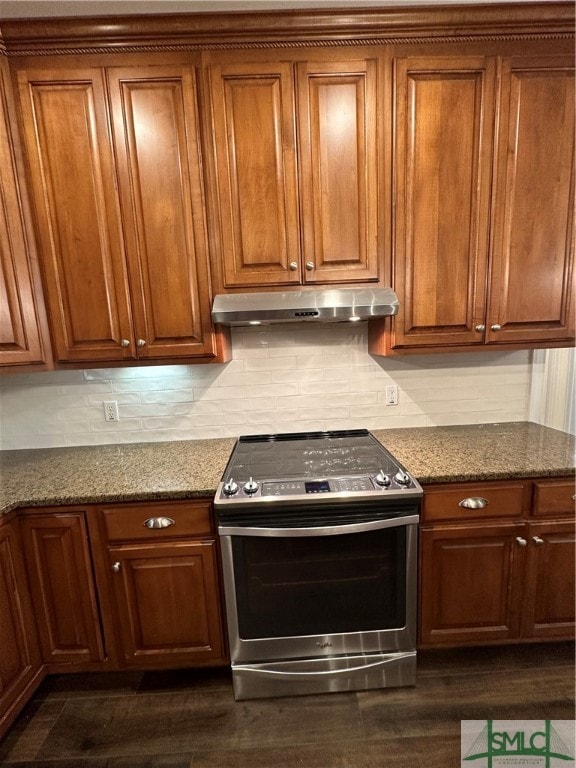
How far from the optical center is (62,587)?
1.47 meters

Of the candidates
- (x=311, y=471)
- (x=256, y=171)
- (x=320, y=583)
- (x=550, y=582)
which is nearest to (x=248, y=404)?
(x=311, y=471)

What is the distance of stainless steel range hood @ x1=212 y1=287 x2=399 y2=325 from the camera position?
1.51 m

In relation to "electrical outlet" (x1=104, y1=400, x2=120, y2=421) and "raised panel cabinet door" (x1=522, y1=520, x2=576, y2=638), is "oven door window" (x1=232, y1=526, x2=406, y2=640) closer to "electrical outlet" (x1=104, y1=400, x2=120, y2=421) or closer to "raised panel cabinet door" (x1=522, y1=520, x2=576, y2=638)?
"raised panel cabinet door" (x1=522, y1=520, x2=576, y2=638)

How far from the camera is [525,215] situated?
5.23 feet

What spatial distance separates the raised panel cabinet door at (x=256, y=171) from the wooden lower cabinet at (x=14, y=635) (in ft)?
4.47

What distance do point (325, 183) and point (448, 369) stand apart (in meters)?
1.16

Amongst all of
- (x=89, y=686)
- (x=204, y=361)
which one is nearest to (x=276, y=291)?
(x=204, y=361)

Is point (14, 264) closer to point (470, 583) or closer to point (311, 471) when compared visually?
point (311, 471)

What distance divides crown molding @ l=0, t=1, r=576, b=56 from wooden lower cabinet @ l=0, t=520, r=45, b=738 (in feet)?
6.26

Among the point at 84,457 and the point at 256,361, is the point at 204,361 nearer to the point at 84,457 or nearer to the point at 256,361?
the point at 256,361

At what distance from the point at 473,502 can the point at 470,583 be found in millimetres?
369

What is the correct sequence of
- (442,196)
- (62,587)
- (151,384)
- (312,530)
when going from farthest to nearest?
(151,384), (442,196), (62,587), (312,530)

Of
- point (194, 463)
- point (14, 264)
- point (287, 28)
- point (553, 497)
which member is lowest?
point (553, 497)

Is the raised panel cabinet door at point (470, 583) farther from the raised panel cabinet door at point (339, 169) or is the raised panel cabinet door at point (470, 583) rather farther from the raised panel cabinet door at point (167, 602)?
the raised panel cabinet door at point (339, 169)
